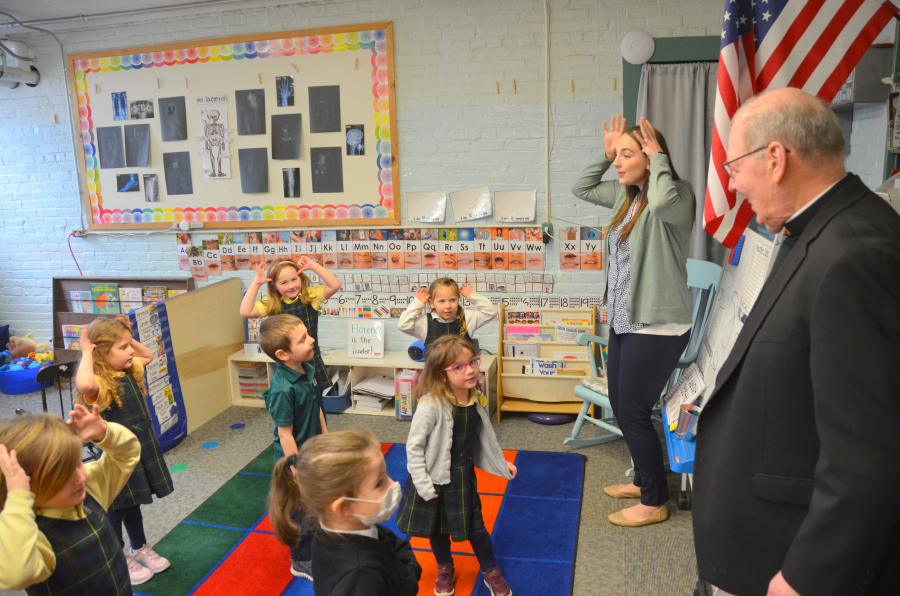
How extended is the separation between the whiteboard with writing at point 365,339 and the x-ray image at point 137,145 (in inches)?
83.5

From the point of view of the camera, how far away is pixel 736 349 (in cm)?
132

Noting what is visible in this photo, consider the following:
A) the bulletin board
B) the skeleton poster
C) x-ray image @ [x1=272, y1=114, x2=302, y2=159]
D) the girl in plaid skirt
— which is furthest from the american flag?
the skeleton poster

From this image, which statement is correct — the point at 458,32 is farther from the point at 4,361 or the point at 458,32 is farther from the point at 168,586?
the point at 4,361

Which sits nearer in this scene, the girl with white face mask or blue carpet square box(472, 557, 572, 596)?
the girl with white face mask

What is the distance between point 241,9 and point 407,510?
395 cm

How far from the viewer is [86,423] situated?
176cm

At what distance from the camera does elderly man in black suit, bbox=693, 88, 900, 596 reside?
42.5 inches

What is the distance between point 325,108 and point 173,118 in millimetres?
1265

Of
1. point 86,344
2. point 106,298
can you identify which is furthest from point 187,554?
point 106,298

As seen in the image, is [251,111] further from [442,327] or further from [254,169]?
[442,327]

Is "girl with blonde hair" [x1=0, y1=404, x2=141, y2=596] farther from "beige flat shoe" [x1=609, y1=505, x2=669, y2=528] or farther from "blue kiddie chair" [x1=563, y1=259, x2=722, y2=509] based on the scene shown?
"blue kiddie chair" [x1=563, y1=259, x2=722, y2=509]

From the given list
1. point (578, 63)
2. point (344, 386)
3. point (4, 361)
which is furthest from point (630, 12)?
point (4, 361)

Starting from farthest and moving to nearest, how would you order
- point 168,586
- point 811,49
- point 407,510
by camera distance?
point 168,586, point 407,510, point 811,49

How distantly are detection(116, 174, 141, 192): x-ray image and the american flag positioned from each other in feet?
14.7
